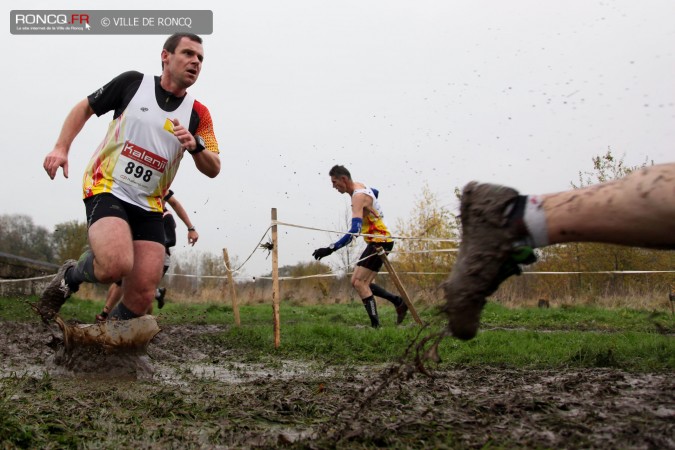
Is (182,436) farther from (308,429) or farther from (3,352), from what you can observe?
(3,352)

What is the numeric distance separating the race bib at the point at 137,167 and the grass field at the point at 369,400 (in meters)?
1.37

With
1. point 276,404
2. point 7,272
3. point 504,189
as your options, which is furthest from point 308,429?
point 7,272

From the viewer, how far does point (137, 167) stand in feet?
14.6

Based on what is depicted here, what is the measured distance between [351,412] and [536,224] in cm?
109

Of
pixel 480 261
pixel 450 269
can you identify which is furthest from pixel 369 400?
pixel 450 269

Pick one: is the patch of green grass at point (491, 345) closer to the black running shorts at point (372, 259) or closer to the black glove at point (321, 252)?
the black glove at point (321, 252)

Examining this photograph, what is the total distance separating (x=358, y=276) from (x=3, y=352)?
4.95 meters

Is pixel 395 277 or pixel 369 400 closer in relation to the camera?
pixel 369 400

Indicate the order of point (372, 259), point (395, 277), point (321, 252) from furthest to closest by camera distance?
point (372, 259) → point (321, 252) → point (395, 277)

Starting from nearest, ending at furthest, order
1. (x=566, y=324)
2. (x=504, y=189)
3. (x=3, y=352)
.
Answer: (x=504, y=189) < (x=3, y=352) < (x=566, y=324)

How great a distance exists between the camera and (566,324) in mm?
10164

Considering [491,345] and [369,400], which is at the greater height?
[369,400]

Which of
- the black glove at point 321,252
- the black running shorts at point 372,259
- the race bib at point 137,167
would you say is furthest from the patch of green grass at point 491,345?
the race bib at point 137,167

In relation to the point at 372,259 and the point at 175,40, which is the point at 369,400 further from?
the point at 372,259
